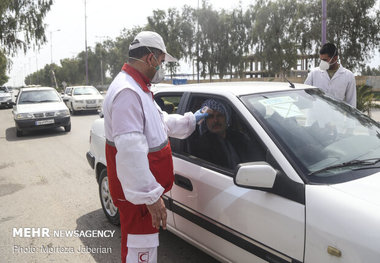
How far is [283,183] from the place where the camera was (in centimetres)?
196

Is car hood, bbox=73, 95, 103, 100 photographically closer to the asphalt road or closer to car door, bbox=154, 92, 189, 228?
the asphalt road

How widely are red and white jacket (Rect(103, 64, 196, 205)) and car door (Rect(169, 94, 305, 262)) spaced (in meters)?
0.39

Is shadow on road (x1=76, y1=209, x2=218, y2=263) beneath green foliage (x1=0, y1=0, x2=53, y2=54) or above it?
beneath

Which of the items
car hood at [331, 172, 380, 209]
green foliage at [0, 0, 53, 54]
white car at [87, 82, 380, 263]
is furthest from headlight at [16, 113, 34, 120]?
green foliage at [0, 0, 53, 54]

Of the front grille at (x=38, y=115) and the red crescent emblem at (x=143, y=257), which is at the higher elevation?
the front grille at (x=38, y=115)

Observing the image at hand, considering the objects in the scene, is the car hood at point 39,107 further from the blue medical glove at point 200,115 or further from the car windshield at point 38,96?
the blue medical glove at point 200,115

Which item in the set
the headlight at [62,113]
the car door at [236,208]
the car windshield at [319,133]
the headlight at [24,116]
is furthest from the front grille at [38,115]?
the car windshield at [319,133]

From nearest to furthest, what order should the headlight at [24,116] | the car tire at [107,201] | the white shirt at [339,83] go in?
1. the car tire at [107,201]
2. the white shirt at [339,83]
3. the headlight at [24,116]

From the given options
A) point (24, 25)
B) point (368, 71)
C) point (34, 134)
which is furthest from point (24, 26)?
point (368, 71)

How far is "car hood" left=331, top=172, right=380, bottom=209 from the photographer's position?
1745 millimetres

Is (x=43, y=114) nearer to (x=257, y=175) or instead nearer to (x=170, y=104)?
(x=170, y=104)

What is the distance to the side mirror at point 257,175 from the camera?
1935 millimetres

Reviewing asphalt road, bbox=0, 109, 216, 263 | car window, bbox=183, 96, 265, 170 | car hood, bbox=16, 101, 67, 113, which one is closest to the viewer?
car window, bbox=183, 96, 265, 170

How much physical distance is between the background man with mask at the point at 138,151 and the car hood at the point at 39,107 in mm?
9689
